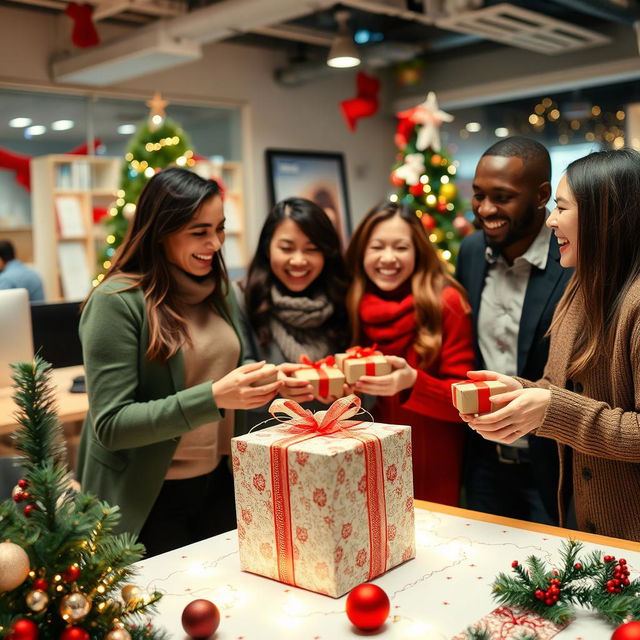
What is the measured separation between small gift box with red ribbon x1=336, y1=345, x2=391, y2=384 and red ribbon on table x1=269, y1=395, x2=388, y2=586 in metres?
0.65

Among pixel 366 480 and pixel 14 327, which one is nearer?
pixel 366 480

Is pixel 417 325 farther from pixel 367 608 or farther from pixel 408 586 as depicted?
pixel 367 608

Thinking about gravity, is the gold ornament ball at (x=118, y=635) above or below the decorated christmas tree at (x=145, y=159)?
below

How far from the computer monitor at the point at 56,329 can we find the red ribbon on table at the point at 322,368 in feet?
6.36

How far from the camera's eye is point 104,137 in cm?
692

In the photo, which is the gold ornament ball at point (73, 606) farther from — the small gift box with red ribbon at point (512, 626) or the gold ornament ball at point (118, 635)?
the small gift box with red ribbon at point (512, 626)

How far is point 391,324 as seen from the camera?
2.35m

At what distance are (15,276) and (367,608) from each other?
16.7 feet

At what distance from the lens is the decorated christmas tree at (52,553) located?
989mm

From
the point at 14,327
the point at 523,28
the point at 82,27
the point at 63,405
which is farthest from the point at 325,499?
the point at 523,28

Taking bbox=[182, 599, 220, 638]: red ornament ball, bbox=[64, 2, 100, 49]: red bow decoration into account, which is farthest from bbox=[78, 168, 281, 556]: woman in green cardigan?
bbox=[64, 2, 100, 49]: red bow decoration

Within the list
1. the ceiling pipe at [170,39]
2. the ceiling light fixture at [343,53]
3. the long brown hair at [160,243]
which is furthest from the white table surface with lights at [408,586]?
the ceiling light fixture at [343,53]

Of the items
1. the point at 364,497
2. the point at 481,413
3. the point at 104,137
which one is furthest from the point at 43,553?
the point at 104,137

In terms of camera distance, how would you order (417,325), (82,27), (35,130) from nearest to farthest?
(417,325) < (82,27) < (35,130)
